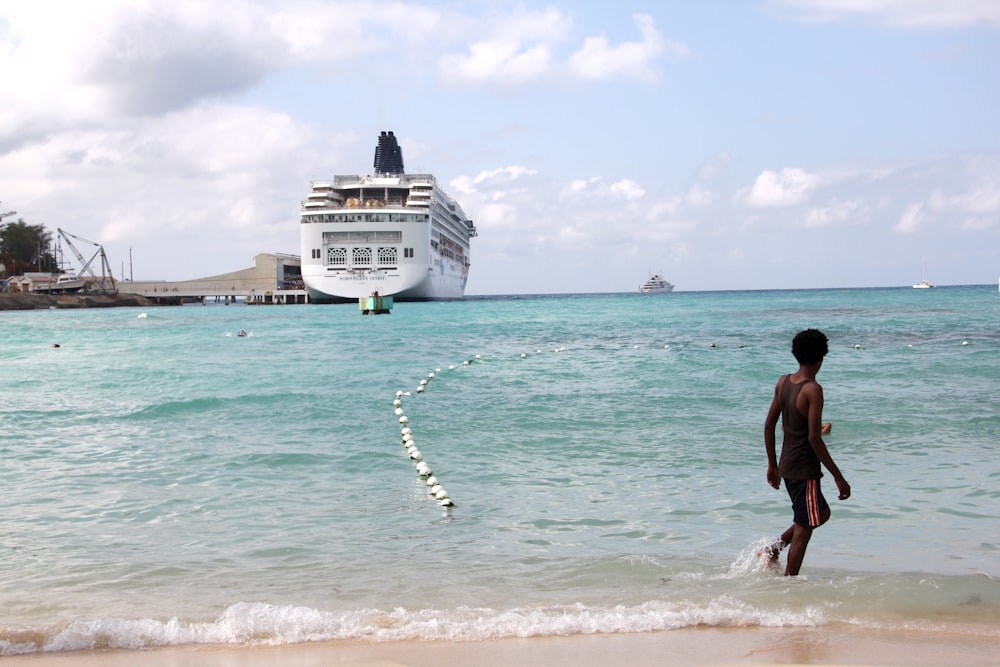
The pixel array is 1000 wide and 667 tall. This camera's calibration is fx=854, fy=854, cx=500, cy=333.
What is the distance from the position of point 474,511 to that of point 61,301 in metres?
93.1

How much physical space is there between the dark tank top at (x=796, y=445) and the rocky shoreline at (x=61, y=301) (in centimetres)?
9200

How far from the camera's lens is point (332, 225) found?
6531cm

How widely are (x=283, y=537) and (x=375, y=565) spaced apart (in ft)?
3.59

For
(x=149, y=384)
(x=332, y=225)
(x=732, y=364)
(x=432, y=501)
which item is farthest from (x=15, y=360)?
Answer: (x=332, y=225)

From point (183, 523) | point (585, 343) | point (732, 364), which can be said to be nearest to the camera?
point (183, 523)

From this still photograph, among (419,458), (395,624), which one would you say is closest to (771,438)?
(395,624)

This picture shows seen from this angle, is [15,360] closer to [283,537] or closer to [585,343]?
[585,343]

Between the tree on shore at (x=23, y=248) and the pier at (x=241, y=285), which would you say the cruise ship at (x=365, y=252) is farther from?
the tree on shore at (x=23, y=248)

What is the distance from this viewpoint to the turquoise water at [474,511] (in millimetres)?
4812

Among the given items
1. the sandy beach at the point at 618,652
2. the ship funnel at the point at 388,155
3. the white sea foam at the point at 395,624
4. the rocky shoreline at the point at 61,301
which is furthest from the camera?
the ship funnel at the point at 388,155

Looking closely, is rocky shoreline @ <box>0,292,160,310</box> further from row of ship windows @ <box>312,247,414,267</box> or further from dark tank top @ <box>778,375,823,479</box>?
dark tank top @ <box>778,375,823,479</box>

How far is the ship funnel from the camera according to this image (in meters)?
97.3

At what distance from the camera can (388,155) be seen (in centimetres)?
9762

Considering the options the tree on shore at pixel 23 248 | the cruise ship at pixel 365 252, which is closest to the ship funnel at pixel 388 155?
the cruise ship at pixel 365 252
